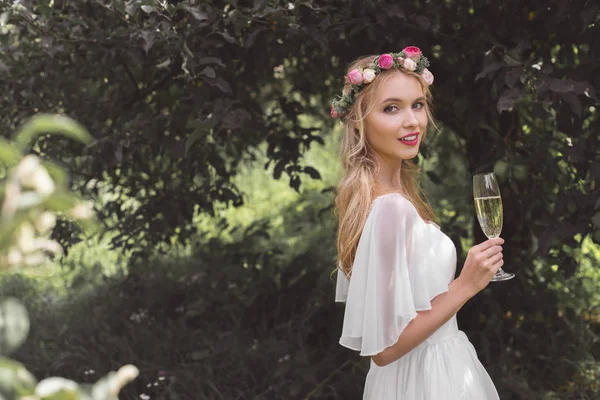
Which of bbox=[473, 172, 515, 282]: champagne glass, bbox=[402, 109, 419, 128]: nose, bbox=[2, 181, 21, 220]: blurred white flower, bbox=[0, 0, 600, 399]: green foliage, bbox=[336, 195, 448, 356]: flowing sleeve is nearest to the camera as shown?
bbox=[2, 181, 21, 220]: blurred white flower

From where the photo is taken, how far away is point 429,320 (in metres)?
1.98

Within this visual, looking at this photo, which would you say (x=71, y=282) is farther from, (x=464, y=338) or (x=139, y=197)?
(x=464, y=338)

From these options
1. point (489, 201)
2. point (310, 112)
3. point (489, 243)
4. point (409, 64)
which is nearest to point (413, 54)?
A: point (409, 64)

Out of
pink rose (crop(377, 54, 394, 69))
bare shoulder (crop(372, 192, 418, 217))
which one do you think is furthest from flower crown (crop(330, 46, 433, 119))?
bare shoulder (crop(372, 192, 418, 217))

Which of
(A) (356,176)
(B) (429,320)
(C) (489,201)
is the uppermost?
(A) (356,176)

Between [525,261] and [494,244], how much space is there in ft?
7.68

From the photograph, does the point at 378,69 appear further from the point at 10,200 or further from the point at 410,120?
the point at 10,200

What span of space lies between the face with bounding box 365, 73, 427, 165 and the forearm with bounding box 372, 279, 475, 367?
437 mm

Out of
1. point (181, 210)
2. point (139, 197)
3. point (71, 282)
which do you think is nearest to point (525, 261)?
point (181, 210)

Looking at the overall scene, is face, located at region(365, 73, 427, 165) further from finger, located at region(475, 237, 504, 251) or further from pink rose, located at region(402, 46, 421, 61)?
finger, located at region(475, 237, 504, 251)

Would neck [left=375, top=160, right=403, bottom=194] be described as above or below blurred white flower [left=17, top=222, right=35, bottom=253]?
above

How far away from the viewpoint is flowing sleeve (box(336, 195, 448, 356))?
194 centimetres

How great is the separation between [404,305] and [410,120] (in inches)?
22.4

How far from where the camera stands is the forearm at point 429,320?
197cm
